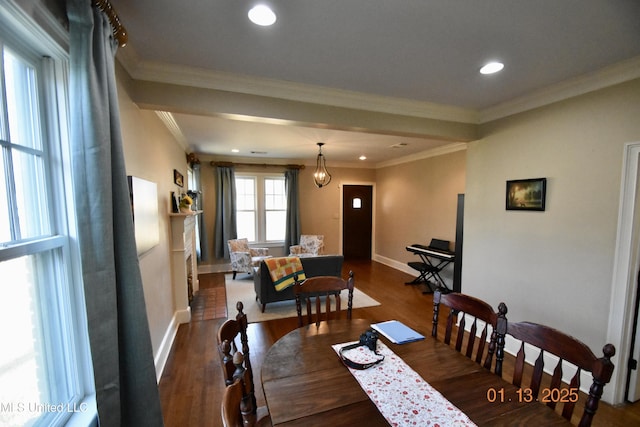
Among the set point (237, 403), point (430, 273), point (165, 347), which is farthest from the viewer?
point (430, 273)

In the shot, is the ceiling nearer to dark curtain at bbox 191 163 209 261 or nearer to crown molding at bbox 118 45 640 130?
crown molding at bbox 118 45 640 130

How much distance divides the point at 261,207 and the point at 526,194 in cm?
501

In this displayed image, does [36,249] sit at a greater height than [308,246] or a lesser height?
greater

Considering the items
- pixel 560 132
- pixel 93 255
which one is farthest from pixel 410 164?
pixel 93 255

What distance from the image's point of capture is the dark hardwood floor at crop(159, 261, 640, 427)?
1.91 m

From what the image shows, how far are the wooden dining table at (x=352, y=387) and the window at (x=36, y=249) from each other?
87 cm

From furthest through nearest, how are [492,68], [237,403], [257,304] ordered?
[257,304], [492,68], [237,403]

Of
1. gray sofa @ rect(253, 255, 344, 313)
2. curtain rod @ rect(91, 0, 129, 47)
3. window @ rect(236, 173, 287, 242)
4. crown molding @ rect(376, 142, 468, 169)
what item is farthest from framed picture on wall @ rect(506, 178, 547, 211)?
window @ rect(236, 173, 287, 242)

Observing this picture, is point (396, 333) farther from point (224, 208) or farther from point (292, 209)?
point (224, 208)

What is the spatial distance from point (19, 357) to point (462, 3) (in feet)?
7.87

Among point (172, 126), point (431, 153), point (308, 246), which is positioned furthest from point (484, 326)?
point (308, 246)

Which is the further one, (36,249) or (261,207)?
(261,207)

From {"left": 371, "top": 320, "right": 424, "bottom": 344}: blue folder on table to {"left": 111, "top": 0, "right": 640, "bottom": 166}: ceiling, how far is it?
1758 millimetres

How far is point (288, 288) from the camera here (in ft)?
12.3
